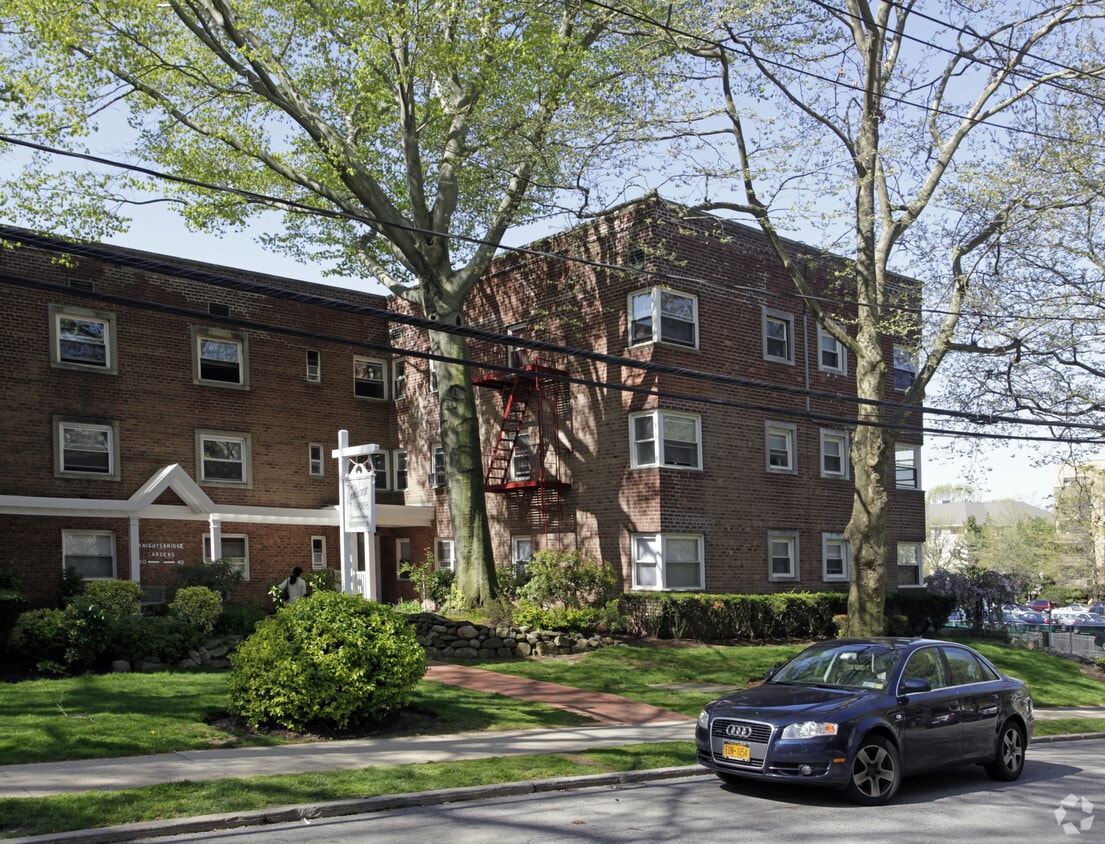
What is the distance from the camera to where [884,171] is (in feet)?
66.5

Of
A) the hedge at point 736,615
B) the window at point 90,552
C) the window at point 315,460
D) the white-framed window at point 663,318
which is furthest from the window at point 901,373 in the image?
the window at point 90,552

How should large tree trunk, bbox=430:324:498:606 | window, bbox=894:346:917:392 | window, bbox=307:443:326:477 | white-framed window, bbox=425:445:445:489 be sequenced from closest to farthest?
large tree trunk, bbox=430:324:498:606 < window, bbox=307:443:326:477 < white-framed window, bbox=425:445:445:489 < window, bbox=894:346:917:392

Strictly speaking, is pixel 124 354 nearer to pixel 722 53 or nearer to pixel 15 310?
pixel 15 310

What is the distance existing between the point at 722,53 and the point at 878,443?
7.91 m

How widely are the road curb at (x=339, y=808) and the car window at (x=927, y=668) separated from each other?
2.46m

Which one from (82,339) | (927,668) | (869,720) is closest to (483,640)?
(927,668)

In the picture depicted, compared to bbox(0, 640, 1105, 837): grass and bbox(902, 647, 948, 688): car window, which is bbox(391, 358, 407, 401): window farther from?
bbox(902, 647, 948, 688): car window

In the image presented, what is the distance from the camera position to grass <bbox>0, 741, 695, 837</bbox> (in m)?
8.38

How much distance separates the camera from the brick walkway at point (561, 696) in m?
15.0

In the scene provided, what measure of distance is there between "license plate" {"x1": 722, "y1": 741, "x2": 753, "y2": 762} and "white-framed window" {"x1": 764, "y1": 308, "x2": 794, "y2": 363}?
18.1 meters

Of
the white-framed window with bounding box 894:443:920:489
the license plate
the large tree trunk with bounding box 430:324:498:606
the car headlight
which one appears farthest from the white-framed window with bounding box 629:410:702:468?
the car headlight

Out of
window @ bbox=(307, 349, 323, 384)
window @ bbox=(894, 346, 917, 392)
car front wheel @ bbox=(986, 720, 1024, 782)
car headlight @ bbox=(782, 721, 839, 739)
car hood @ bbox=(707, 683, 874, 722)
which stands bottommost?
car front wheel @ bbox=(986, 720, 1024, 782)

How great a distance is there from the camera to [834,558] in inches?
1116

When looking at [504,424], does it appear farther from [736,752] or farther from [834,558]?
[736,752]
